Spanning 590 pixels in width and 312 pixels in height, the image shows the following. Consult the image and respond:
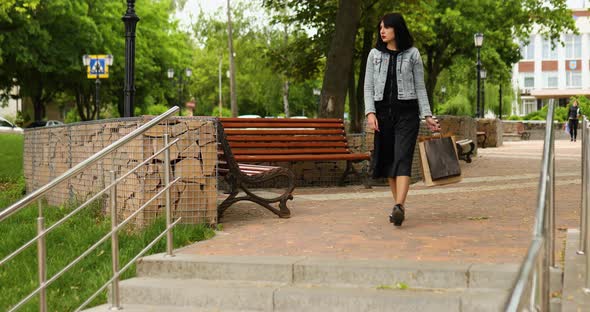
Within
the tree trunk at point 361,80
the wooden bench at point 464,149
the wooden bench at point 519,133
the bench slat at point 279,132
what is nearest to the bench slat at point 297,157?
the bench slat at point 279,132

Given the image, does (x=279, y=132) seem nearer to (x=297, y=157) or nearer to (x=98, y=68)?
(x=297, y=157)

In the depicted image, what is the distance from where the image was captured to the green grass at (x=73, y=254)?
20.9 feet

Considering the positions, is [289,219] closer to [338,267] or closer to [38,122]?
[338,267]

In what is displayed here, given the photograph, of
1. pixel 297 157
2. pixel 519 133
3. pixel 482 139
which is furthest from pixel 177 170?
pixel 519 133

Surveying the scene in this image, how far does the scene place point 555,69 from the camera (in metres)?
86.0

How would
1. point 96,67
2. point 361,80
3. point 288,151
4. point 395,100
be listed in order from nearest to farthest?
point 395,100 → point 288,151 → point 361,80 → point 96,67

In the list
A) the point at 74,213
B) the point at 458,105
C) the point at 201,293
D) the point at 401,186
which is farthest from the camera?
the point at 458,105

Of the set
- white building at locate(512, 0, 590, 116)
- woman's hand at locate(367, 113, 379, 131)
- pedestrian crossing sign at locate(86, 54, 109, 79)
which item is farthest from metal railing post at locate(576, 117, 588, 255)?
white building at locate(512, 0, 590, 116)

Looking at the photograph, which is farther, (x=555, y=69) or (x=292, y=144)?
(x=555, y=69)

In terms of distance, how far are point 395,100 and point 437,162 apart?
73 centimetres

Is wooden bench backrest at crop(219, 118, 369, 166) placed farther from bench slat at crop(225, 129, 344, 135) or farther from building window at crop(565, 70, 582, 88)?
building window at crop(565, 70, 582, 88)

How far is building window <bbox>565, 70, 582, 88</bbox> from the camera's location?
277 ft

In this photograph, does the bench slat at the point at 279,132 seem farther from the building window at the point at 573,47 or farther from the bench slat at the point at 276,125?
the building window at the point at 573,47

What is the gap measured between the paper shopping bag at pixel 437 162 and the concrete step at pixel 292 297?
251 cm
